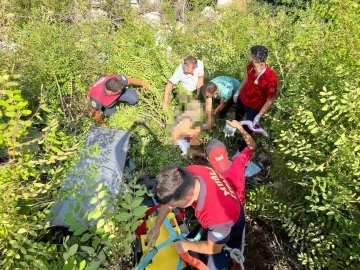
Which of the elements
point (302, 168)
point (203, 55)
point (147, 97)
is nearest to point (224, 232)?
point (302, 168)

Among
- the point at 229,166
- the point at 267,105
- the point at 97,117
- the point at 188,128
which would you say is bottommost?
the point at 97,117

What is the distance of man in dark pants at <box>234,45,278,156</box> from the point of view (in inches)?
151

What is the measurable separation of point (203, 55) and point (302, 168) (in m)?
4.03

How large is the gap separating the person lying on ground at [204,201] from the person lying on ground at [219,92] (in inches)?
74.6

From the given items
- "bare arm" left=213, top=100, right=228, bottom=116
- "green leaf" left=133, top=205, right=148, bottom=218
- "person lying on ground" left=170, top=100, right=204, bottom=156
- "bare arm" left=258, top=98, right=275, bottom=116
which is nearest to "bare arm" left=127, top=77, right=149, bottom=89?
"person lying on ground" left=170, top=100, right=204, bottom=156

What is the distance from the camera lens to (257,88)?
4.07 metres

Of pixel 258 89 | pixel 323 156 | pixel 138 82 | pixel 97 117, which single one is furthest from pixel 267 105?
pixel 97 117

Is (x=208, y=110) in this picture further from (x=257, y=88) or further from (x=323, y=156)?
(x=323, y=156)

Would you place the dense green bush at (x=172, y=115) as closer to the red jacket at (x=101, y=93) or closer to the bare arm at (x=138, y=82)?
the bare arm at (x=138, y=82)

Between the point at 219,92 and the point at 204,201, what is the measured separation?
96.7 inches

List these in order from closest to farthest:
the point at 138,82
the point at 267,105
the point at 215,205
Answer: the point at 215,205
the point at 267,105
the point at 138,82

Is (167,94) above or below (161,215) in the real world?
below

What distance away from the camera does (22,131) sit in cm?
204

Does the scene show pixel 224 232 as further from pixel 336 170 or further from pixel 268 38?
pixel 268 38
